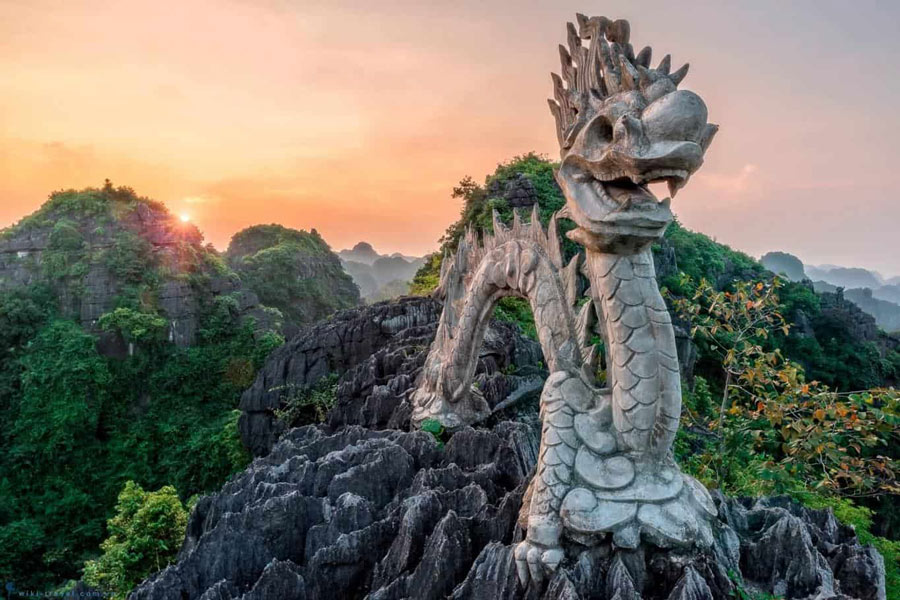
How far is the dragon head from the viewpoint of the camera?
252 centimetres

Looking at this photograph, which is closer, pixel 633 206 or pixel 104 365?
pixel 633 206

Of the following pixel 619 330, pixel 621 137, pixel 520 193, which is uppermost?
pixel 520 193

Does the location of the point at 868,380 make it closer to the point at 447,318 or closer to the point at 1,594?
the point at 447,318

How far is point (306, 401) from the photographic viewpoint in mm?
9906

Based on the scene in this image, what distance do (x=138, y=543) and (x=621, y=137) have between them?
7.33m

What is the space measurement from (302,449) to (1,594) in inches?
520

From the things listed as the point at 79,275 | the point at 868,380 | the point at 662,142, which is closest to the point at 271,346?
the point at 79,275

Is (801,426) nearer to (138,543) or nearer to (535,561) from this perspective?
(535,561)

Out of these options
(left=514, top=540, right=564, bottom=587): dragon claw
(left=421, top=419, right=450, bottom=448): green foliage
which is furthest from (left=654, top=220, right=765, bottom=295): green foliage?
(left=514, top=540, right=564, bottom=587): dragon claw

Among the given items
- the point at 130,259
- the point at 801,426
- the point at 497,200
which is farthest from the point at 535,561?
the point at 130,259

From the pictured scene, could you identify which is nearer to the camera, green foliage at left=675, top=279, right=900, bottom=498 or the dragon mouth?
the dragon mouth

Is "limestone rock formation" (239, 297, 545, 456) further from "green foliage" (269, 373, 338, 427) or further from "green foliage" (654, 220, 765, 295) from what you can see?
"green foliage" (654, 220, 765, 295)

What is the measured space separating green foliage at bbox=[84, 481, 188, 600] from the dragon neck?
600 cm

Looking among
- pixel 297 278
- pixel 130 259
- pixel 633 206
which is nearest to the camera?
pixel 633 206
